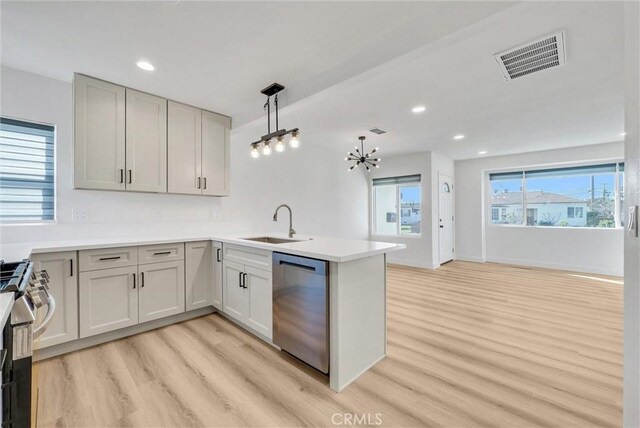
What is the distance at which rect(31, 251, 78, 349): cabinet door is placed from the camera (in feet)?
6.98

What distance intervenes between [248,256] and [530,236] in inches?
241

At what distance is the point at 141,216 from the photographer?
10.00 feet

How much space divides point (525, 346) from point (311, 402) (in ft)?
6.48

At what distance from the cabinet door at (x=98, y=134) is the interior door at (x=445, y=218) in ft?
18.4

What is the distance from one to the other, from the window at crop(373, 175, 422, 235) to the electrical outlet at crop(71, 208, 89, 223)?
5.43 metres

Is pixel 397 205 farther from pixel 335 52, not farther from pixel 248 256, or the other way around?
pixel 335 52

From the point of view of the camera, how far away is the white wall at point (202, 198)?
249cm

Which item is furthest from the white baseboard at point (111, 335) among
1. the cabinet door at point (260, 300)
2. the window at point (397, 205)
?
the window at point (397, 205)

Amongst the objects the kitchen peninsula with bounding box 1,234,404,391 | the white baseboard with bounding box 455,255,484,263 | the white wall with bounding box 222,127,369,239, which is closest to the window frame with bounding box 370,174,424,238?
the white wall with bounding box 222,127,369,239

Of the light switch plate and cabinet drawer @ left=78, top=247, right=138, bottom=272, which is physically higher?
the light switch plate

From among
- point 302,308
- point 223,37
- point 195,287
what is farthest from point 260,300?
point 223,37

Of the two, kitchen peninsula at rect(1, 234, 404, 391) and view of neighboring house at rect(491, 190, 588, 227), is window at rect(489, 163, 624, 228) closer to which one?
view of neighboring house at rect(491, 190, 588, 227)

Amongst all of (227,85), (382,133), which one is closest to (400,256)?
(382,133)

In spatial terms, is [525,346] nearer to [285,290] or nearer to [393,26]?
[285,290]
